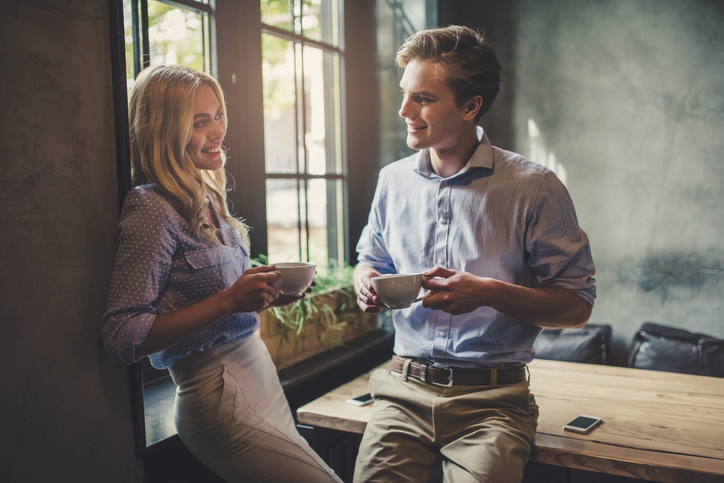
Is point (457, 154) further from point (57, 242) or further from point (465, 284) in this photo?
point (57, 242)

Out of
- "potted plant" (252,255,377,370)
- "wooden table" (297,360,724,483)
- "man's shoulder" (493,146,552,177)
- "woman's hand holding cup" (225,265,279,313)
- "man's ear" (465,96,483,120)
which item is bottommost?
"wooden table" (297,360,724,483)

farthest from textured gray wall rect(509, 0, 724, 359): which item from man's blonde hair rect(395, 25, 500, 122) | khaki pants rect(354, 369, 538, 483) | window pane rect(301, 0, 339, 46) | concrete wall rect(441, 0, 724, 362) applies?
khaki pants rect(354, 369, 538, 483)

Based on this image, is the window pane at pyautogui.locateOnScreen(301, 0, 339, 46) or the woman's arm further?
the window pane at pyautogui.locateOnScreen(301, 0, 339, 46)

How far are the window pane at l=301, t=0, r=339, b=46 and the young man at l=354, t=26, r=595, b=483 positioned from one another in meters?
1.09

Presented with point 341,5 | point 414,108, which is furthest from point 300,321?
point 341,5

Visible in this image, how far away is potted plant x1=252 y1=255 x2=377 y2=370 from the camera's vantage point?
2.29m

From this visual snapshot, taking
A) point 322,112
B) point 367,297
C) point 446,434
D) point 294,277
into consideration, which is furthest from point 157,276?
point 322,112

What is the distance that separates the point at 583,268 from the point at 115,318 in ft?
3.86

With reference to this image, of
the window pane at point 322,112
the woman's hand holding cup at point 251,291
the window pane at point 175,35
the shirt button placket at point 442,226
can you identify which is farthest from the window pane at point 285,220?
the woman's hand holding cup at point 251,291

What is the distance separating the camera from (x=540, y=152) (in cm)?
340

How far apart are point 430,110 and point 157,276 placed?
2.87 feet

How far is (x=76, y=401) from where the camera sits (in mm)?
1280

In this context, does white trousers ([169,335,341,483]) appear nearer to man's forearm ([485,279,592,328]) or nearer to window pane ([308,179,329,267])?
man's forearm ([485,279,592,328])

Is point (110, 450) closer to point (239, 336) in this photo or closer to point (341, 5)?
point (239, 336)
